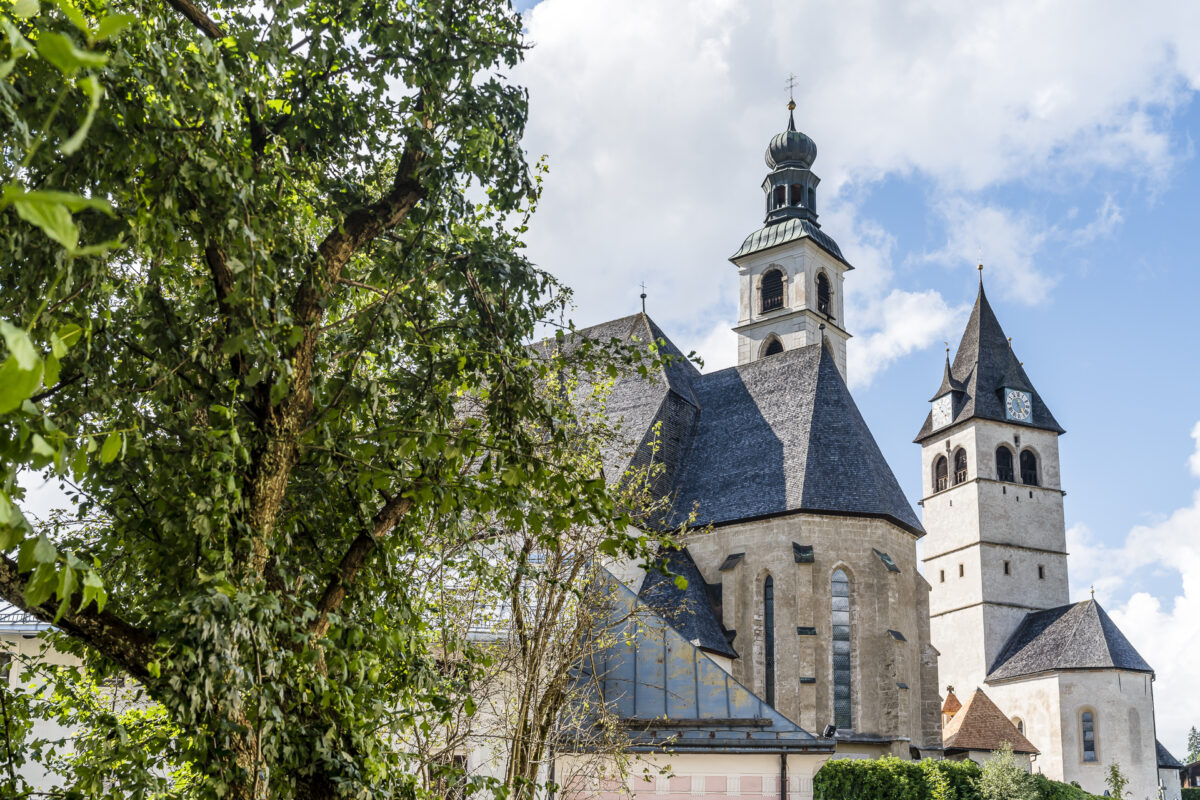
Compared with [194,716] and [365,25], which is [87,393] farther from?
[365,25]

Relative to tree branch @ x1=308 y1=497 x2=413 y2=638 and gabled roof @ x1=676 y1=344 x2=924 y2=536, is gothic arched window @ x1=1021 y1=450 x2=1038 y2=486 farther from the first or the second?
tree branch @ x1=308 y1=497 x2=413 y2=638

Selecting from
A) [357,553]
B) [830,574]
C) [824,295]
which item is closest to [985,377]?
[824,295]

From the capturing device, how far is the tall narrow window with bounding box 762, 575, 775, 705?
2731 cm

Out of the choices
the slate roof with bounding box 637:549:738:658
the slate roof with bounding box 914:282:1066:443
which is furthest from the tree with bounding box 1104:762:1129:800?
the slate roof with bounding box 637:549:738:658

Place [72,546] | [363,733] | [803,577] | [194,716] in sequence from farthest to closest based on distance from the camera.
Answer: [803,577] < [72,546] < [363,733] < [194,716]

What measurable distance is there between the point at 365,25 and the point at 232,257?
206 centimetres

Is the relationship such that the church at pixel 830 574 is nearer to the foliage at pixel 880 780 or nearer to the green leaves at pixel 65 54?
the foliage at pixel 880 780

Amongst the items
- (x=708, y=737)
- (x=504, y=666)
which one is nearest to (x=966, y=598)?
(x=708, y=737)

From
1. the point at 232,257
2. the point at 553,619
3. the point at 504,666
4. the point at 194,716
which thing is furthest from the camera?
the point at 504,666

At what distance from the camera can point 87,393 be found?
190 inches

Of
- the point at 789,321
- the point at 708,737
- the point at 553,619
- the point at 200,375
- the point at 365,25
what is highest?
the point at 789,321

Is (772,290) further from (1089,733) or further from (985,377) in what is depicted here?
(1089,733)

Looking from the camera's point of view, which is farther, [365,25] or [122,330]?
[365,25]

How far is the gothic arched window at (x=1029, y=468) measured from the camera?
5231 cm
